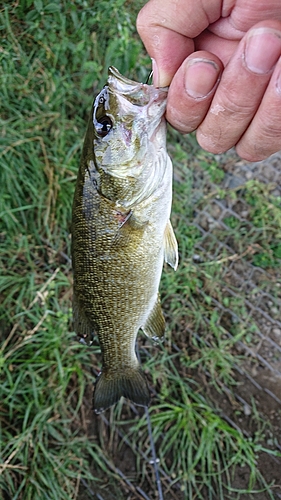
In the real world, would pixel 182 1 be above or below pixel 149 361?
above

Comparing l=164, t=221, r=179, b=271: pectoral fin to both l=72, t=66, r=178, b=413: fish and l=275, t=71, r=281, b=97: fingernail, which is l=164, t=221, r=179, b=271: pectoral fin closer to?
l=72, t=66, r=178, b=413: fish

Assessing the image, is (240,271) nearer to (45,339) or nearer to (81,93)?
(45,339)

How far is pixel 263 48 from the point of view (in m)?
1.00

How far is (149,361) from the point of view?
266 centimetres

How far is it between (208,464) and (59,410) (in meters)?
0.87

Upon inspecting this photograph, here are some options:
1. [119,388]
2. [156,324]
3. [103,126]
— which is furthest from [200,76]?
[119,388]

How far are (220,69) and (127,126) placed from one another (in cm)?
32

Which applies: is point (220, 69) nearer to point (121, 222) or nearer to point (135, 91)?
point (135, 91)

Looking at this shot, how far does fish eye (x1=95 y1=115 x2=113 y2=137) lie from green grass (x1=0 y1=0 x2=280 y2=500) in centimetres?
130

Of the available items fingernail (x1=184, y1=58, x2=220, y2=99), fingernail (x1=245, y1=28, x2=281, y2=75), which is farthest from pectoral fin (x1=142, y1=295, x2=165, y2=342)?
fingernail (x1=245, y1=28, x2=281, y2=75)

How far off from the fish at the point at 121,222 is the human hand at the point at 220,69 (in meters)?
0.11

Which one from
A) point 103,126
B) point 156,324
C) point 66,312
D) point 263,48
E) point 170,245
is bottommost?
point 66,312

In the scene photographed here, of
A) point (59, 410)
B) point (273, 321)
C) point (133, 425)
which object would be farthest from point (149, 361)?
point (273, 321)

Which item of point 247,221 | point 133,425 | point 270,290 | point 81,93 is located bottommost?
point 133,425
